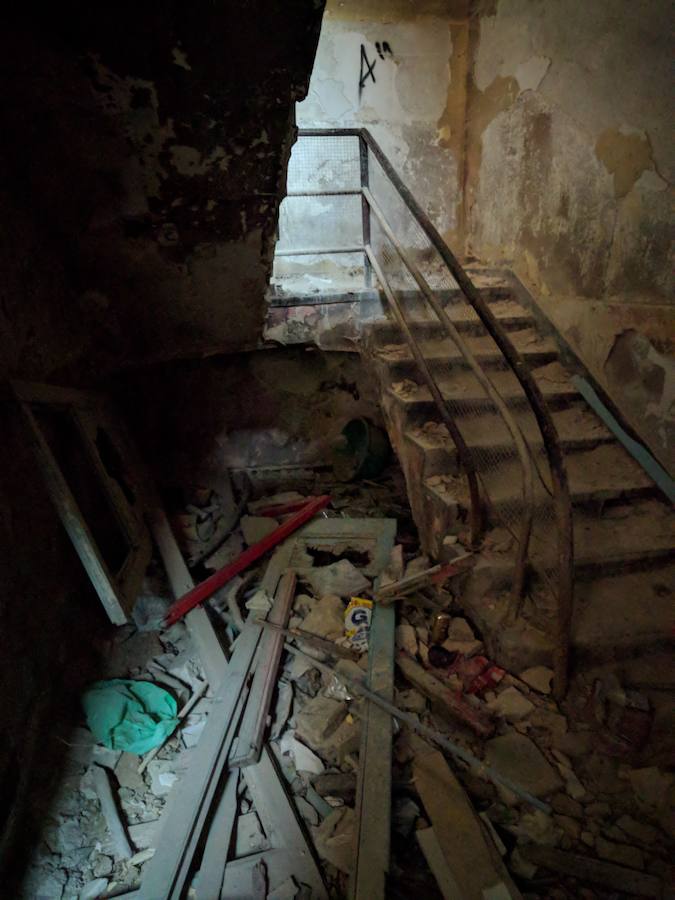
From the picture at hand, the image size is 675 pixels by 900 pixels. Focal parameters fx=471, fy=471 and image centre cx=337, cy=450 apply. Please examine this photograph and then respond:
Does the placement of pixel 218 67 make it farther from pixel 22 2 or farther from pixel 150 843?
pixel 150 843

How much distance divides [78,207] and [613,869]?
304cm

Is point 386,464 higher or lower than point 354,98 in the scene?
lower

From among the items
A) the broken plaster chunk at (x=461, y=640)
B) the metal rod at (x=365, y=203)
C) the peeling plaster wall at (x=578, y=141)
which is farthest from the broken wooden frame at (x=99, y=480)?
the peeling plaster wall at (x=578, y=141)

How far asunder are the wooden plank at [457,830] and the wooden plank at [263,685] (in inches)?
25.8

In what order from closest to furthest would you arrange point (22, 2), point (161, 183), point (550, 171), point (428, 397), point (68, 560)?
1. point (22, 2)
2. point (161, 183)
3. point (68, 560)
4. point (428, 397)
5. point (550, 171)

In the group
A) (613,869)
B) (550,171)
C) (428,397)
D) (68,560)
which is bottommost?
(613,869)

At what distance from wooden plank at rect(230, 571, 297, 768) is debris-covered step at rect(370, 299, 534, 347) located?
5.83 feet

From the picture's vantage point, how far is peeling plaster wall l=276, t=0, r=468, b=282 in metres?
4.20

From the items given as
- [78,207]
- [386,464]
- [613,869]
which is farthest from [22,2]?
[386,464]

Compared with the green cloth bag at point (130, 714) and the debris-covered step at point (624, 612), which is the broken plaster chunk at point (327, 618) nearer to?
the green cloth bag at point (130, 714)

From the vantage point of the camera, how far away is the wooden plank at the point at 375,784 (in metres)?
1.46

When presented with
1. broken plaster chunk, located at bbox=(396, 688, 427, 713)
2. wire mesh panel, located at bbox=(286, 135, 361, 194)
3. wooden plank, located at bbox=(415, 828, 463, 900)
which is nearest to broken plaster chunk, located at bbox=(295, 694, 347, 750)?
broken plaster chunk, located at bbox=(396, 688, 427, 713)

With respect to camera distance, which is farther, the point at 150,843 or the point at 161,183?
the point at 161,183

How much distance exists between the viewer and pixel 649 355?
2504 mm
